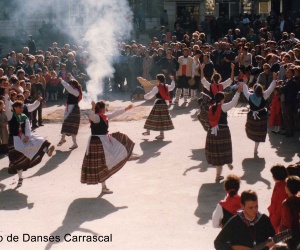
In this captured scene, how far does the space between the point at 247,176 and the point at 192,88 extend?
8.86m

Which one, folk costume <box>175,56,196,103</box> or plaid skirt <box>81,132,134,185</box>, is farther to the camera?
folk costume <box>175,56,196,103</box>

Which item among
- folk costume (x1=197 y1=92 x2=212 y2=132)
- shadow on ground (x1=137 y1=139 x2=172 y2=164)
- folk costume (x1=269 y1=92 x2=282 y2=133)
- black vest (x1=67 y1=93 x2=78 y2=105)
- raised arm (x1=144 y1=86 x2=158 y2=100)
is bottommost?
shadow on ground (x1=137 y1=139 x2=172 y2=164)

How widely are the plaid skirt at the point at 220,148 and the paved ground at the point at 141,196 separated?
1.36 ft

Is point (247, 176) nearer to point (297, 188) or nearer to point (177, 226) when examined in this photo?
point (177, 226)

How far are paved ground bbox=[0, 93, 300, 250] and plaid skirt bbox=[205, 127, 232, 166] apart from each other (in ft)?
1.36

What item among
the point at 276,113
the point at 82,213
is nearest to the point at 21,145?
the point at 82,213

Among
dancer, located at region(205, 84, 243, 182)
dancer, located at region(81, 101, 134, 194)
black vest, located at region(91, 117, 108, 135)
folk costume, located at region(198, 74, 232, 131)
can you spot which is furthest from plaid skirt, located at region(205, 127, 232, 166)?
folk costume, located at region(198, 74, 232, 131)

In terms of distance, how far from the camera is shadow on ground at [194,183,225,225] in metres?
9.91

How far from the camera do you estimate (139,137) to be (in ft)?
51.9

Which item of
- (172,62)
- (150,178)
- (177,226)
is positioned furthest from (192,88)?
(177,226)

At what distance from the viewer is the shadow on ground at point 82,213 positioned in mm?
9492

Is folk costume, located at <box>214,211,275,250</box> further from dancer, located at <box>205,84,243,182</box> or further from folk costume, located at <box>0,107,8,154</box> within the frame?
folk costume, located at <box>0,107,8,154</box>

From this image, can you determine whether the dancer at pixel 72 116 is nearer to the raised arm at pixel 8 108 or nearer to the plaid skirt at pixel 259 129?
A: the raised arm at pixel 8 108

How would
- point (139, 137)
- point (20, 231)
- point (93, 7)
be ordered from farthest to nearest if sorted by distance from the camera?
point (93, 7)
point (139, 137)
point (20, 231)
